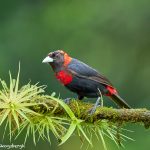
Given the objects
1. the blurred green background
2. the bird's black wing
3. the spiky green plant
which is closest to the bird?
the bird's black wing

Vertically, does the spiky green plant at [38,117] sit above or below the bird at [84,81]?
below

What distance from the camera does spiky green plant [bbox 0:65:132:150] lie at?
3412 millimetres

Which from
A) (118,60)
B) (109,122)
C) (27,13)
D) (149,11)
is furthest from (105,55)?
(109,122)

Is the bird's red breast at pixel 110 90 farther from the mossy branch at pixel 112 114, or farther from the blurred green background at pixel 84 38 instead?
the blurred green background at pixel 84 38

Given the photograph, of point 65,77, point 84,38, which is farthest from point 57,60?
point 84,38

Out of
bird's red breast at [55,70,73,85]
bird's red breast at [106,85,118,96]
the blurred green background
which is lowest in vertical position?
bird's red breast at [106,85,118,96]

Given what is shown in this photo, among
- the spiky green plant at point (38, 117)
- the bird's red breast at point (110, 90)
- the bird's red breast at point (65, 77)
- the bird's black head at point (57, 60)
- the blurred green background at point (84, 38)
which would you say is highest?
the blurred green background at point (84, 38)

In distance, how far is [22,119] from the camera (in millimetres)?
3498

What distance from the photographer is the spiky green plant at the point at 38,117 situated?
11.2ft

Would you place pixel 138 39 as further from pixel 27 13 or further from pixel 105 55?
pixel 27 13

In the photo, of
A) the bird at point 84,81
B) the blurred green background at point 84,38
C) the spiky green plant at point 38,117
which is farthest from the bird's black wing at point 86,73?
the blurred green background at point 84,38

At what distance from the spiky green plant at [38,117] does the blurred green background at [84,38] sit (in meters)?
8.08

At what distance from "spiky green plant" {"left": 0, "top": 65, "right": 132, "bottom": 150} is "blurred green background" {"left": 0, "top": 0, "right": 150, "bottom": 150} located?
318 inches

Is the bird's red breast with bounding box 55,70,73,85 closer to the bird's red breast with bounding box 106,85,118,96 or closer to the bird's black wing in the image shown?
the bird's black wing
